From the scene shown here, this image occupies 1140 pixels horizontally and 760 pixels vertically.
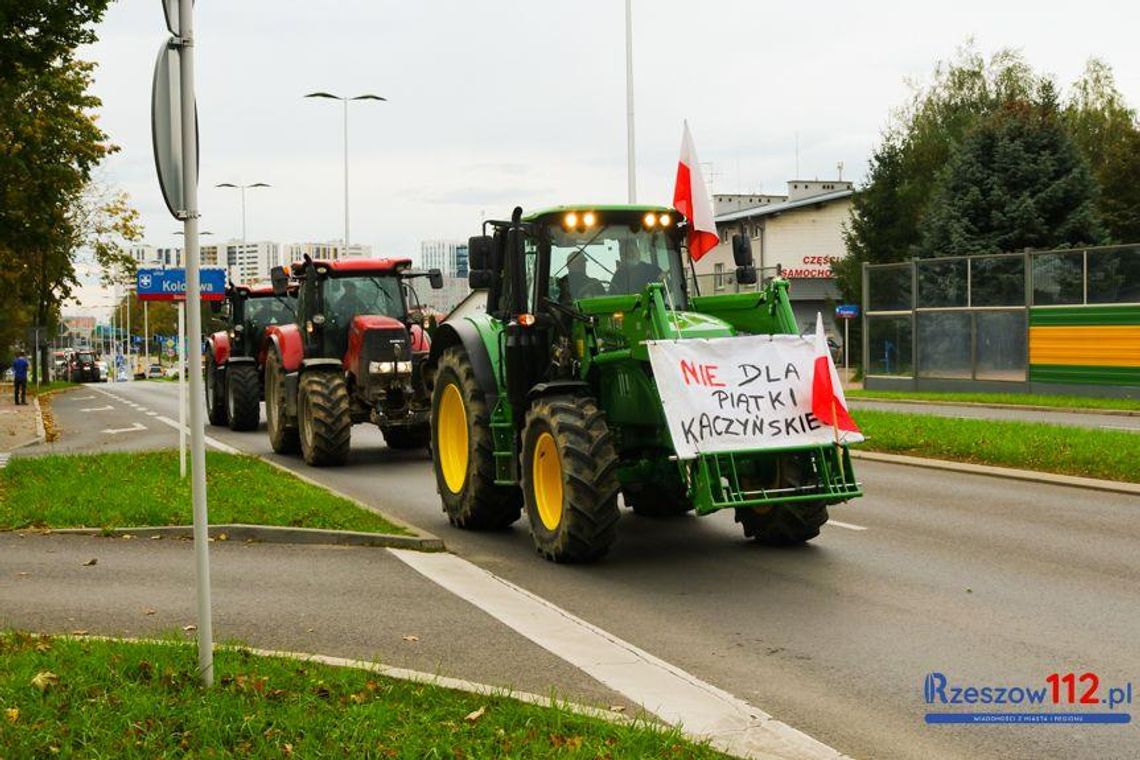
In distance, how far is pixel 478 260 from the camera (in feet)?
37.3

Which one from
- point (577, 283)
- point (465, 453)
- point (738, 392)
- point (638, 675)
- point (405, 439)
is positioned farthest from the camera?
point (405, 439)

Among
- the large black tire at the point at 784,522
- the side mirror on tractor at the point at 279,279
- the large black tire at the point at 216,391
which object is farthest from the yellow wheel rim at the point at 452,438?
the large black tire at the point at 216,391

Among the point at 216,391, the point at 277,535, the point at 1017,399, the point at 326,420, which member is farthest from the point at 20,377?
the point at 277,535

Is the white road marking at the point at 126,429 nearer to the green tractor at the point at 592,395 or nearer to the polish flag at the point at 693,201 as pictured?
the green tractor at the point at 592,395

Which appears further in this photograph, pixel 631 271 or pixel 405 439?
pixel 405 439

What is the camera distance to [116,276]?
61.4m

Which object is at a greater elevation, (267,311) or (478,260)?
(478,260)

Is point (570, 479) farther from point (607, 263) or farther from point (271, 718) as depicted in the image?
point (271, 718)

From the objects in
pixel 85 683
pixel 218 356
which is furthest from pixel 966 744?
pixel 218 356

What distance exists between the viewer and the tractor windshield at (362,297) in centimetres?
1984

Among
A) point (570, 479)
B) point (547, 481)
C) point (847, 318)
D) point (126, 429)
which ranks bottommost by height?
point (126, 429)

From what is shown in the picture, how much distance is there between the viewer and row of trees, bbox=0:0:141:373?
22.3 meters

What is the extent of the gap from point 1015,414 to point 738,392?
58.0 feet

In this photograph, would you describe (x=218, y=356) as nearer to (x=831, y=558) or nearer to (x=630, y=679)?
(x=831, y=558)
